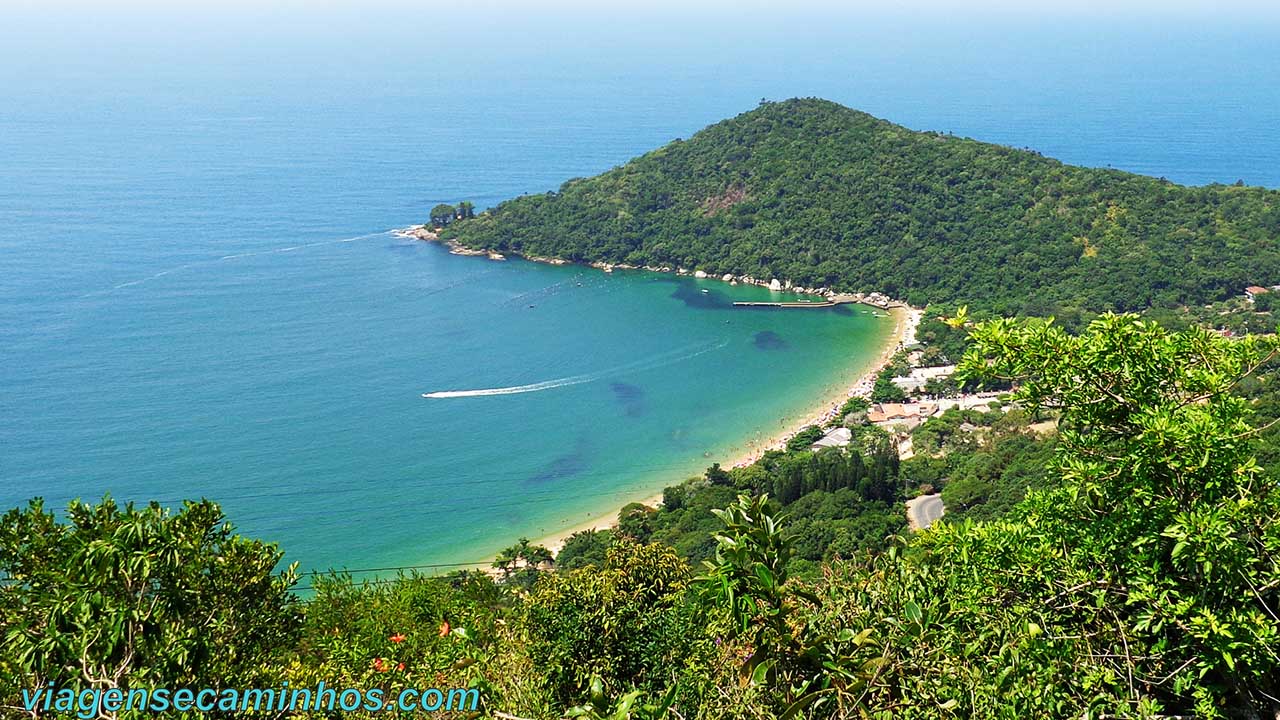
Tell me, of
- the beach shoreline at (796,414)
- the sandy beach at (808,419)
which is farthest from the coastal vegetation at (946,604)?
the sandy beach at (808,419)

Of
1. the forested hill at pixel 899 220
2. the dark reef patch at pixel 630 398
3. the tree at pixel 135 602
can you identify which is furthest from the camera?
the forested hill at pixel 899 220

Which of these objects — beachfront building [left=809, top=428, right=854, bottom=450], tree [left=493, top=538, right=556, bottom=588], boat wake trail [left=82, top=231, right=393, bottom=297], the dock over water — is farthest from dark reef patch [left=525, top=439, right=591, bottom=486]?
boat wake trail [left=82, top=231, right=393, bottom=297]

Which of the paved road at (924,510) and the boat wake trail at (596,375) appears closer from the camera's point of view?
the paved road at (924,510)

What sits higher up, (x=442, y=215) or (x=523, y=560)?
(x=442, y=215)

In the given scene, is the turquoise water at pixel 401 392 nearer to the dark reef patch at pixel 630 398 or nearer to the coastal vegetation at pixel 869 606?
the dark reef patch at pixel 630 398

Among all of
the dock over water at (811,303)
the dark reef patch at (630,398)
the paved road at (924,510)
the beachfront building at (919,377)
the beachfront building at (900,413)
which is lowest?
the paved road at (924,510)

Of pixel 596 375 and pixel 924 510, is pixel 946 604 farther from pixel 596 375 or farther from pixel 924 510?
pixel 596 375

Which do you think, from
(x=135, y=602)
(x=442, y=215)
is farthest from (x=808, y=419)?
(x=442, y=215)
